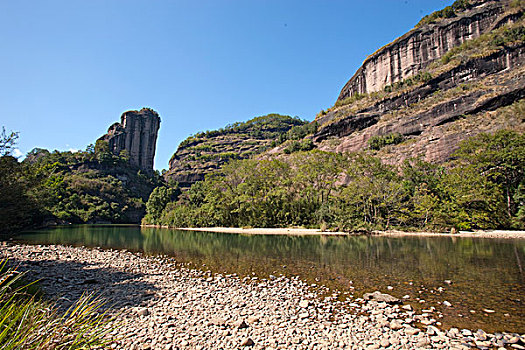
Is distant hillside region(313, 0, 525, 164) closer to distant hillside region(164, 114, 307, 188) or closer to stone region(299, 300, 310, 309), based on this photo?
distant hillside region(164, 114, 307, 188)

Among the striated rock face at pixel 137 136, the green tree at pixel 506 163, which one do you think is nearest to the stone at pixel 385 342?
the green tree at pixel 506 163

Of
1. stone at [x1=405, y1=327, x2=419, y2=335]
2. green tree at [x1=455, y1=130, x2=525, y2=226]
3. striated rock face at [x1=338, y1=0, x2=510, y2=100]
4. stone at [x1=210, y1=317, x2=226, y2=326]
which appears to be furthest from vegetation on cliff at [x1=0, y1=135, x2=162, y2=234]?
striated rock face at [x1=338, y1=0, x2=510, y2=100]

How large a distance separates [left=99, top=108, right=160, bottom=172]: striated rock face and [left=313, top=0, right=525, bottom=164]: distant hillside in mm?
96778

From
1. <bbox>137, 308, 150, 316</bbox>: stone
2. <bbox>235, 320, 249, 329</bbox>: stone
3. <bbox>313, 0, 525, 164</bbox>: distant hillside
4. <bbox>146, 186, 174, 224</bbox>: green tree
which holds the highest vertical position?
<bbox>313, 0, 525, 164</bbox>: distant hillside

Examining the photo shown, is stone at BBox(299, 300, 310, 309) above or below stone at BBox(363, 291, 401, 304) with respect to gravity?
below

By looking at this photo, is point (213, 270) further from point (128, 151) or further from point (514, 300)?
point (128, 151)

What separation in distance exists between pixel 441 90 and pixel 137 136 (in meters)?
131

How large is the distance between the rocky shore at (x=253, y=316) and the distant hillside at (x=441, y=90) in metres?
48.0

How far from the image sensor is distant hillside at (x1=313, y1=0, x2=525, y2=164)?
4788 cm

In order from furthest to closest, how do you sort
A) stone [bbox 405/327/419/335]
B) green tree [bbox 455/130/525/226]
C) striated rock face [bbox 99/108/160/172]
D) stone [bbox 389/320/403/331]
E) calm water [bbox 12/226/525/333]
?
striated rock face [bbox 99/108/160/172]
green tree [bbox 455/130/525/226]
calm water [bbox 12/226/525/333]
stone [bbox 389/320/403/331]
stone [bbox 405/327/419/335]

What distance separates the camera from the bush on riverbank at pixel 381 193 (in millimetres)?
31656

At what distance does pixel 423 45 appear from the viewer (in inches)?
3012

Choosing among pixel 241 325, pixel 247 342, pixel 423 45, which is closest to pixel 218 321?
pixel 241 325

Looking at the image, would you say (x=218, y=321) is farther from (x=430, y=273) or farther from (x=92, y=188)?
(x=92, y=188)
